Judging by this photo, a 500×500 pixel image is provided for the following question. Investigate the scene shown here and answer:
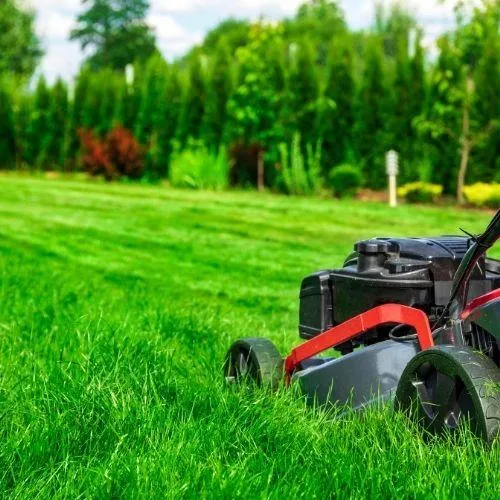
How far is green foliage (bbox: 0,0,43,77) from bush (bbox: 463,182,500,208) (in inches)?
1169

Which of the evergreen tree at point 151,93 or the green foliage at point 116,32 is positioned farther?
the green foliage at point 116,32

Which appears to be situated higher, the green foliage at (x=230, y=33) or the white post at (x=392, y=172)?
the green foliage at (x=230, y=33)

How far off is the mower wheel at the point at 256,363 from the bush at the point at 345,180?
477 inches

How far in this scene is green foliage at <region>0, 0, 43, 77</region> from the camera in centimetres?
4219

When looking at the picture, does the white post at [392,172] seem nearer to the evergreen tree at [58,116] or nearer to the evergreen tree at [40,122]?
Answer: the evergreen tree at [58,116]

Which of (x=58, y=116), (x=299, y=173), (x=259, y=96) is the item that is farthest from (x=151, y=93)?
(x=299, y=173)

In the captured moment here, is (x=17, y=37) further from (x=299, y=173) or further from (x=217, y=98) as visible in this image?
(x=299, y=173)

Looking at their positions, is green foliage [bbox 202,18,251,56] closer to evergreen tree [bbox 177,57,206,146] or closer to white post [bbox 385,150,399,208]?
evergreen tree [bbox 177,57,206,146]

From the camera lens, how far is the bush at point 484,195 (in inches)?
552

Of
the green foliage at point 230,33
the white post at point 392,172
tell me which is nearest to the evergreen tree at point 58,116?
the white post at point 392,172

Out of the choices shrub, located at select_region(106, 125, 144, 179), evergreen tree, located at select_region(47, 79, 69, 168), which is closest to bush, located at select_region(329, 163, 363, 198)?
shrub, located at select_region(106, 125, 144, 179)

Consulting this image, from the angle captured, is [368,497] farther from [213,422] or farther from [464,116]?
[464,116]

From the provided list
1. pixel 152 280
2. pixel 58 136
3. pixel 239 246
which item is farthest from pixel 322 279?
pixel 58 136

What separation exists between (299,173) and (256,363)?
13511mm
